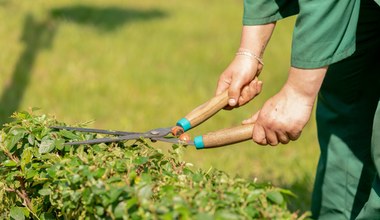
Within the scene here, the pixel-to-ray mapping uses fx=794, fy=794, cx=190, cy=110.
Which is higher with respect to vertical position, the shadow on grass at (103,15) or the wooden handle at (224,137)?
the wooden handle at (224,137)

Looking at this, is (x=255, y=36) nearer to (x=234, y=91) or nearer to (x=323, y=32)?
(x=234, y=91)

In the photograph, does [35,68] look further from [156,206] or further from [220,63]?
[156,206]

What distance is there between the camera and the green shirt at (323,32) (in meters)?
2.86

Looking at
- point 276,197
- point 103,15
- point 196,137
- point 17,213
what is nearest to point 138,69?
point 103,15

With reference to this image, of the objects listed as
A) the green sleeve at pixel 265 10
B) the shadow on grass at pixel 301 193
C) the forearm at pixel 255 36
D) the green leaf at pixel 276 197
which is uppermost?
the green sleeve at pixel 265 10

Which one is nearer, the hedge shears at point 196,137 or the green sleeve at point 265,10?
the hedge shears at point 196,137

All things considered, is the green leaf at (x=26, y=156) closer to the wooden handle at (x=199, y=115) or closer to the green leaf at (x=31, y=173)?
the green leaf at (x=31, y=173)

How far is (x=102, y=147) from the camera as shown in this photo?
3000 mm

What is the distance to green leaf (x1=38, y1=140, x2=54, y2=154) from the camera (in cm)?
295

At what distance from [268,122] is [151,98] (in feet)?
13.0

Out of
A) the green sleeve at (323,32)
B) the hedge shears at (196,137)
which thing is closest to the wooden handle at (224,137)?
the hedge shears at (196,137)

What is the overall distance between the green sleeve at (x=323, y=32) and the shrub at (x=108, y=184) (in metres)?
0.56

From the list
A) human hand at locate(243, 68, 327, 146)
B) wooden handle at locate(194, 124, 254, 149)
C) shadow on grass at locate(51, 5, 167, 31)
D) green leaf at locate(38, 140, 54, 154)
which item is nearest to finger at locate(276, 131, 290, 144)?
human hand at locate(243, 68, 327, 146)

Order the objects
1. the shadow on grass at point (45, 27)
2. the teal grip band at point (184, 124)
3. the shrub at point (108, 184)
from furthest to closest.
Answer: the shadow on grass at point (45, 27) → the teal grip band at point (184, 124) → the shrub at point (108, 184)
